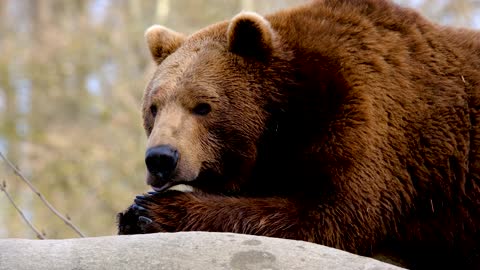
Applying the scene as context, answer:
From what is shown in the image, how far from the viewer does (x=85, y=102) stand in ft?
86.6

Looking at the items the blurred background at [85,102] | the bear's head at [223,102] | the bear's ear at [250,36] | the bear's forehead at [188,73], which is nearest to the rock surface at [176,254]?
the bear's head at [223,102]

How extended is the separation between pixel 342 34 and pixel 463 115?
110cm

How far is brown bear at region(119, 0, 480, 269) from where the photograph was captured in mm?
6047

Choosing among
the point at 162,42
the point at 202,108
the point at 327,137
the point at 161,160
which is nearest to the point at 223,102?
the point at 202,108

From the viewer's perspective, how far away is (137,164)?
22.8 metres

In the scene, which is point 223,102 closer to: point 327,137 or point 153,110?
point 153,110

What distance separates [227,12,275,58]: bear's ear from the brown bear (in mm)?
11

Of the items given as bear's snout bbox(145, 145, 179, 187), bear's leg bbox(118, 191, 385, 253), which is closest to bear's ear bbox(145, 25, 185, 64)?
bear's snout bbox(145, 145, 179, 187)

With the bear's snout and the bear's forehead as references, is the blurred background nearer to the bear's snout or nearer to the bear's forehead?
the bear's forehead

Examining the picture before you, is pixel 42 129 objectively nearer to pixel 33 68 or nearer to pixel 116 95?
pixel 33 68

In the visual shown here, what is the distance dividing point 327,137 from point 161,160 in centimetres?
120

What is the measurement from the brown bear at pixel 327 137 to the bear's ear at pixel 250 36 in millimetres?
11

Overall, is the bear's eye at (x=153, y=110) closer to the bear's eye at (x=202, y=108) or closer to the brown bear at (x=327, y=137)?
the brown bear at (x=327, y=137)

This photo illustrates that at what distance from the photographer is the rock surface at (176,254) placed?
4.95 meters
